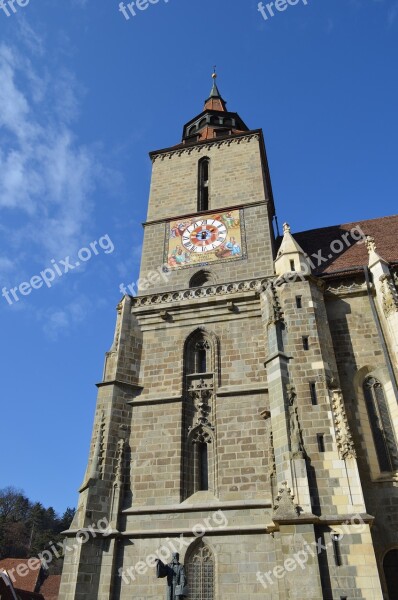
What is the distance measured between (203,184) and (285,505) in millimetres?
14095

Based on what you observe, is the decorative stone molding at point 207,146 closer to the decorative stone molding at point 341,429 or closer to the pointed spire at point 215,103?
the pointed spire at point 215,103

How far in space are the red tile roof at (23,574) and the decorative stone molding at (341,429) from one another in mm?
31885

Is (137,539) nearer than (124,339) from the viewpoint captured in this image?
Yes

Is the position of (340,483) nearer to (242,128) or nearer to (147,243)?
(147,243)

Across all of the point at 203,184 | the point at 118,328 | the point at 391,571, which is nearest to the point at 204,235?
the point at 203,184

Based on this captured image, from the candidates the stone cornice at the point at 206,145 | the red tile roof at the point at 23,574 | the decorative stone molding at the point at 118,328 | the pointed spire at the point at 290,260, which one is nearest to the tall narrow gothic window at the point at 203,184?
the stone cornice at the point at 206,145

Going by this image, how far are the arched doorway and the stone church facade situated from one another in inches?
0.9

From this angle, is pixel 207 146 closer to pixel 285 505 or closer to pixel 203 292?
pixel 203 292

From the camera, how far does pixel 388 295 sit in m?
13.3

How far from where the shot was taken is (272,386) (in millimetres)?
12078

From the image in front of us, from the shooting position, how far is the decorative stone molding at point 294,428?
35.1 ft

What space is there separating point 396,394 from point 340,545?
422 cm

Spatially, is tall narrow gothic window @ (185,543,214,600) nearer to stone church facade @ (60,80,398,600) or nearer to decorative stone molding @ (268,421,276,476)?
stone church facade @ (60,80,398,600)

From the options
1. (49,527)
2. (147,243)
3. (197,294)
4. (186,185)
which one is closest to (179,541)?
(197,294)
